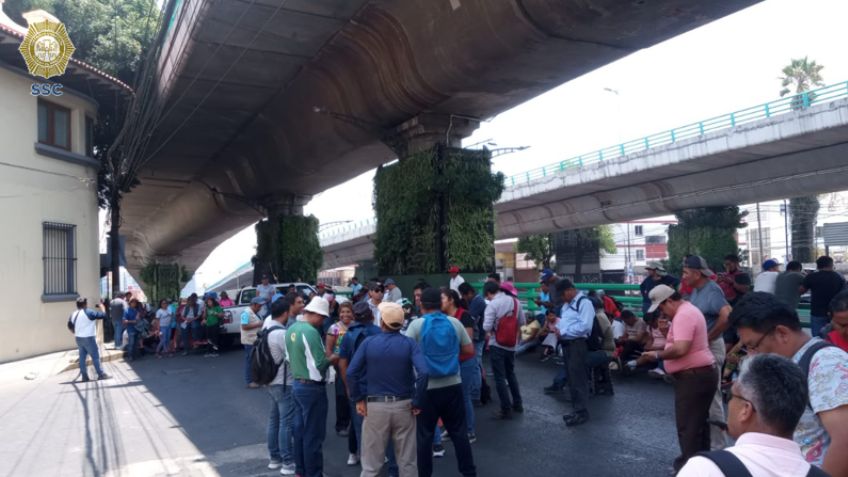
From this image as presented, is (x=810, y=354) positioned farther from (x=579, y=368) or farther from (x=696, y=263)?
(x=579, y=368)

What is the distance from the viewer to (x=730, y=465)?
1952mm

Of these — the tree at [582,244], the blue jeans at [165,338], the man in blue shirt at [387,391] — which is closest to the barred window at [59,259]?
the blue jeans at [165,338]

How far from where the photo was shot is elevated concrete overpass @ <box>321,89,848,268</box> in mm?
22922

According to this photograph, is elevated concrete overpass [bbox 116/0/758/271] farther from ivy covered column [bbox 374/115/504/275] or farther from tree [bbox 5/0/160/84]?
tree [bbox 5/0/160/84]

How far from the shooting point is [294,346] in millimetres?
6234

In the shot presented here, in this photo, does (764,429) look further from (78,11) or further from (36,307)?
(78,11)

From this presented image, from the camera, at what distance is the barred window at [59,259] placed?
696 inches

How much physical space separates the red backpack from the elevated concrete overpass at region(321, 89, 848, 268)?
1124 centimetres

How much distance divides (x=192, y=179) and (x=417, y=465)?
30.9 meters

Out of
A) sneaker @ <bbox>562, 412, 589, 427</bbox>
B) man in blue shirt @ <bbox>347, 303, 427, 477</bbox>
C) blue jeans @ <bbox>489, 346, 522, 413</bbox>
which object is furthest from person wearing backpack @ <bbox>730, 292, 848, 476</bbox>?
blue jeans @ <bbox>489, 346, 522, 413</bbox>

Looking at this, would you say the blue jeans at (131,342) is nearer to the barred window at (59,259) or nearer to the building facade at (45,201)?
the building facade at (45,201)

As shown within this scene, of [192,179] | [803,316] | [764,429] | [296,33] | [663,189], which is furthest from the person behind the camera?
[192,179]

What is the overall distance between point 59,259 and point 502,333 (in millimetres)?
15215

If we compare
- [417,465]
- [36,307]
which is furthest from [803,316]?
[36,307]
